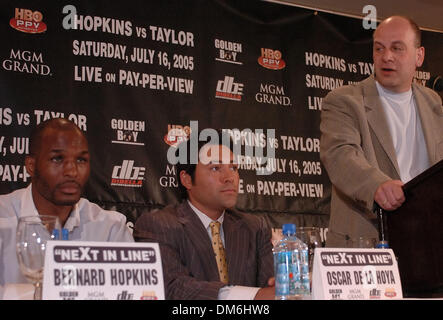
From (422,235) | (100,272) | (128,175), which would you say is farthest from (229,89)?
(100,272)

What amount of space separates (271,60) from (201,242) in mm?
2532

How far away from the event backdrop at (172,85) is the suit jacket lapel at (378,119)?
1694 mm

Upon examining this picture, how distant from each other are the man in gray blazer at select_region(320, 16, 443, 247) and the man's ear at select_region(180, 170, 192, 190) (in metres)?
0.62

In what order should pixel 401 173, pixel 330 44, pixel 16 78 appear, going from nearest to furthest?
pixel 401 173
pixel 16 78
pixel 330 44

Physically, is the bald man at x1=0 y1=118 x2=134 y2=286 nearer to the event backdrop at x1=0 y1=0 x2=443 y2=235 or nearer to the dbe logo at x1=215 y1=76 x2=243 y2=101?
the event backdrop at x1=0 y1=0 x2=443 y2=235

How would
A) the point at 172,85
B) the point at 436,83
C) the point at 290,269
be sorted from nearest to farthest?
the point at 290,269 < the point at 436,83 < the point at 172,85

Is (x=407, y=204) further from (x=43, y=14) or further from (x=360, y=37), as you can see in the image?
(x=360, y=37)

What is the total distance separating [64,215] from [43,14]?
1781 millimetres

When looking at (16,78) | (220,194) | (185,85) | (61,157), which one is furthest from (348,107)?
(16,78)

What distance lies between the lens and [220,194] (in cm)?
283

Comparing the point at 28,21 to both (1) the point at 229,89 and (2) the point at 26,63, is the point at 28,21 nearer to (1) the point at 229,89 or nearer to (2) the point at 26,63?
(2) the point at 26,63

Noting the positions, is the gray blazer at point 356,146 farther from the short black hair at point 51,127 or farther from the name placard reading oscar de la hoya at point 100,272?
the name placard reading oscar de la hoya at point 100,272

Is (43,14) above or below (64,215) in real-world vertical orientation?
above

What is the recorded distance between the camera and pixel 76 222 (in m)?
2.73
